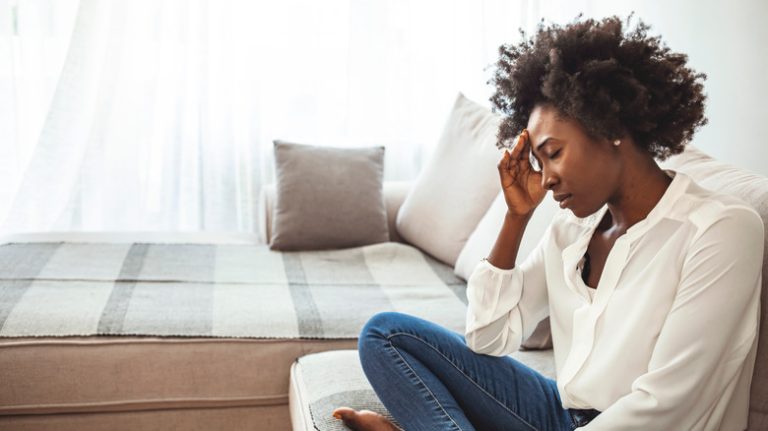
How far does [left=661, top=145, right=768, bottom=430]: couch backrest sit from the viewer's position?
1.30 metres

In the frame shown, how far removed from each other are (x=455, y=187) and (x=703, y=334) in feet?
4.79

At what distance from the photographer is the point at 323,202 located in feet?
9.06

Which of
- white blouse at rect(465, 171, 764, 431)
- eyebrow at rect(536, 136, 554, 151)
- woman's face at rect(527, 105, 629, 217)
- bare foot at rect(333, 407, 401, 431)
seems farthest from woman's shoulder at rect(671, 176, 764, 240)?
bare foot at rect(333, 407, 401, 431)

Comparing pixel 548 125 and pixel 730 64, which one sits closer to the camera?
pixel 548 125

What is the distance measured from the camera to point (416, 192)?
278cm

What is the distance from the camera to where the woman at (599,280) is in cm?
118

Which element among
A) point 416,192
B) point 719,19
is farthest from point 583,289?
point 416,192

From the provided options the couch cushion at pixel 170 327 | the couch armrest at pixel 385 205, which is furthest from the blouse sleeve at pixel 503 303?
the couch armrest at pixel 385 205

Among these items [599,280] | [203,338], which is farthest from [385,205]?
[599,280]

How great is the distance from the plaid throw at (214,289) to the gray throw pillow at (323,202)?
0.20 feet

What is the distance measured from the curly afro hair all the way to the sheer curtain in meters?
2.01

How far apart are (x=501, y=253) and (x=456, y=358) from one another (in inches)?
8.2

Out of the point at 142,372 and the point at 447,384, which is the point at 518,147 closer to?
the point at 447,384

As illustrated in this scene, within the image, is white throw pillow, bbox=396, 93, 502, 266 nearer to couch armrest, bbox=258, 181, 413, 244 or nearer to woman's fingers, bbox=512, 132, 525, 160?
couch armrest, bbox=258, 181, 413, 244
